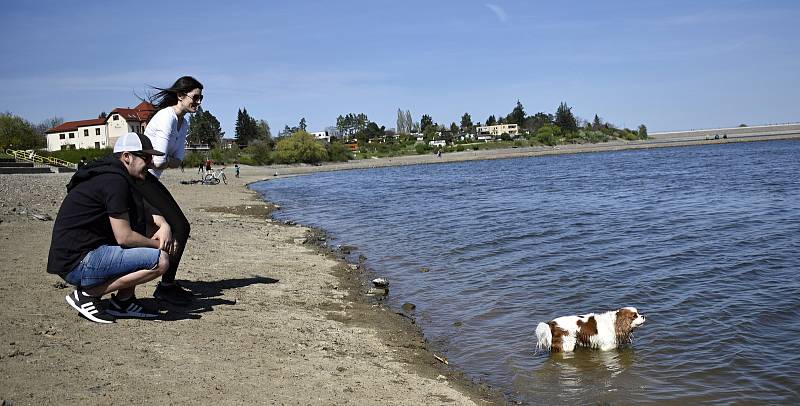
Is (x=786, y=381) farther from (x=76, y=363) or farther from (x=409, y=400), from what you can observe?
(x=76, y=363)

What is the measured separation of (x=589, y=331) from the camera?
7.30 m

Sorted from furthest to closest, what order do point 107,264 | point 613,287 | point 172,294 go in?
point 613,287, point 172,294, point 107,264

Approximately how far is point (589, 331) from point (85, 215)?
5.56 meters

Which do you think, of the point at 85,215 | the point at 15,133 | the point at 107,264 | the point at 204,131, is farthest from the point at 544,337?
the point at 204,131

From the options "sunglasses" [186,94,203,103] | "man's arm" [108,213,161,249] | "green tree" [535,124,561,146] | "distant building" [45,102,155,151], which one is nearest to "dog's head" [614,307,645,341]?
"man's arm" [108,213,161,249]

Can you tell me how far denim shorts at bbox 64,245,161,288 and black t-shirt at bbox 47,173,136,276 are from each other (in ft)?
0.24

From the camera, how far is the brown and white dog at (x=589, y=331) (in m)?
7.25

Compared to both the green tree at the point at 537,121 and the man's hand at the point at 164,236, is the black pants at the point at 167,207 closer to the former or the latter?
the man's hand at the point at 164,236

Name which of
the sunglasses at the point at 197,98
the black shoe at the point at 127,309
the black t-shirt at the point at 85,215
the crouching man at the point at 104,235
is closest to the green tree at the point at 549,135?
the sunglasses at the point at 197,98

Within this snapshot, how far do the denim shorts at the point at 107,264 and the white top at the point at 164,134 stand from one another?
1213mm

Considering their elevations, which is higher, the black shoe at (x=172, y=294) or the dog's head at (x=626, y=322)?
the black shoe at (x=172, y=294)

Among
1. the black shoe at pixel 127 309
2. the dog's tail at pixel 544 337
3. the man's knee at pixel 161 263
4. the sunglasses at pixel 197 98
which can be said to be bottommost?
the dog's tail at pixel 544 337

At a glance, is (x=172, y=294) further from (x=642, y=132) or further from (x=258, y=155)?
(x=642, y=132)

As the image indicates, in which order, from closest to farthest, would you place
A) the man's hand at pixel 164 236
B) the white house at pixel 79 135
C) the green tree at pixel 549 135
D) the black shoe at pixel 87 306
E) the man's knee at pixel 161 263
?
the man's knee at pixel 161 263
the black shoe at pixel 87 306
the man's hand at pixel 164 236
the white house at pixel 79 135
the green tree at pixel 549 135
